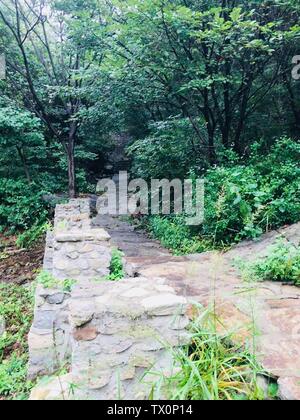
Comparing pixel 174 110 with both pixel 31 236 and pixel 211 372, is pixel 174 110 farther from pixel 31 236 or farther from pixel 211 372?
pixel 211 372

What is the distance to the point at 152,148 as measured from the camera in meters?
7.25

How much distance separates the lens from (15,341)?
13.3 feet

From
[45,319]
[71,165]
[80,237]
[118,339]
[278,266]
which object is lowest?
[45,319]

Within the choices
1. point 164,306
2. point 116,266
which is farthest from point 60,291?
point 164,306

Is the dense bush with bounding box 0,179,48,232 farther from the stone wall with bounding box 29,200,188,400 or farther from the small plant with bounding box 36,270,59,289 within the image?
the stone wall with bounding box 29,200,188,400

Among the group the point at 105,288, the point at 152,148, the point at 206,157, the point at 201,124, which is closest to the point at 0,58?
the point at 152,148

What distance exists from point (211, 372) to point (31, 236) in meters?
6.89

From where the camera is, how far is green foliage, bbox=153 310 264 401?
5.79 ft

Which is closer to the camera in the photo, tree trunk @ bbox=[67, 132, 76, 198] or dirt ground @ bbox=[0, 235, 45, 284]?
dirt ground @ bbox=[0, 235, 45, 284]

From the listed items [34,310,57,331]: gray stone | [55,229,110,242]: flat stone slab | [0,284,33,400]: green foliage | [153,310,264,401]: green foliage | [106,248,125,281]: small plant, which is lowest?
[0,284,33,400]: green foliage

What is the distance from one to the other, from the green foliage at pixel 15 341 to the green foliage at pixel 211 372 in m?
1.56

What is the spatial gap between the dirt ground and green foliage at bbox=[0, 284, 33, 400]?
43 centimetres

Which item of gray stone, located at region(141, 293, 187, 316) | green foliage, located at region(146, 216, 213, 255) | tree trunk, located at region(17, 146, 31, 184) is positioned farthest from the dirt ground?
gray stone, located at region(141, 293, 187, 316)

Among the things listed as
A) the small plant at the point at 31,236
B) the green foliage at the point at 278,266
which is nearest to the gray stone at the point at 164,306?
the green foliage at the point at 278,266
